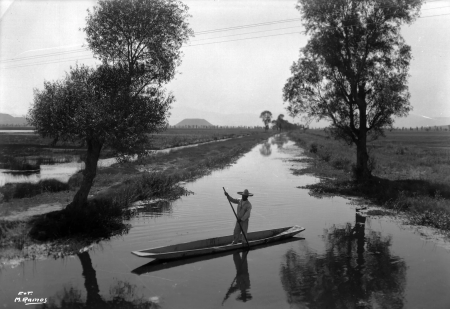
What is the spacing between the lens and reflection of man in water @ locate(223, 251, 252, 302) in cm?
1082

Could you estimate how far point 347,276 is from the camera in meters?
12.2

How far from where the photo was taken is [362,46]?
29.8 m

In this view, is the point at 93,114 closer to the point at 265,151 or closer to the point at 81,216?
the point at 81,216

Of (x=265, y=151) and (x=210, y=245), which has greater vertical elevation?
(x=265, y=151)

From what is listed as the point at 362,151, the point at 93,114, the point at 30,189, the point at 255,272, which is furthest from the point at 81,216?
the point at 362,151

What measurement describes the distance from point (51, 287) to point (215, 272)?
511cm

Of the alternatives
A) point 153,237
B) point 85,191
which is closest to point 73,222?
point 85,191

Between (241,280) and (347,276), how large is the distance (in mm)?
3570

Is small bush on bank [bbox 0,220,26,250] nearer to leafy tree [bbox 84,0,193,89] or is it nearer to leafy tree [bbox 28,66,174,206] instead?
leafy tree [bbox 28,66,174,206]

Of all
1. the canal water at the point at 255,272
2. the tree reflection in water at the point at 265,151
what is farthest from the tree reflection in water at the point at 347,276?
the tree reflection in water at the point at 265,151

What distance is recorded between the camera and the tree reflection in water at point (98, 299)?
988cm

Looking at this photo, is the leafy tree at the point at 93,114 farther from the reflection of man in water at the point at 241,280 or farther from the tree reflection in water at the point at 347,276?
the tree reflection in water at the point at 347,276

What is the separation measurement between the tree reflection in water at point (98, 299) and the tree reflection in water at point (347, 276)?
14.2 feet

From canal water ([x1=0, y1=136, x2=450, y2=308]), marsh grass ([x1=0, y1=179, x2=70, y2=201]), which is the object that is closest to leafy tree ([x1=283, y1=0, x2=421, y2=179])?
canal water ([x1=0, y1=136, x2=450, y2=308])
